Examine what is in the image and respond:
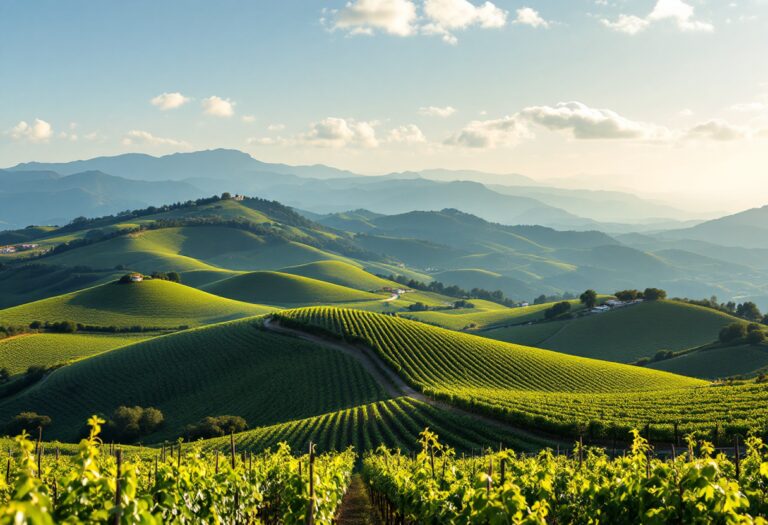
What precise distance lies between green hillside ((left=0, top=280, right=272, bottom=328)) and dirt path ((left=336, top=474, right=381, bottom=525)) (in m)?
110

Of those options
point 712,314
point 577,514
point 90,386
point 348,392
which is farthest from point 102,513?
point 712,314

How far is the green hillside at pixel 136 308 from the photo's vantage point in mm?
134750

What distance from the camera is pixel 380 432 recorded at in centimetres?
4772

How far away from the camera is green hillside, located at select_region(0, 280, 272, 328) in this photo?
442 feet

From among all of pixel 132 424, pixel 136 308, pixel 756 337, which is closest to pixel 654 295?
pixel 756 337

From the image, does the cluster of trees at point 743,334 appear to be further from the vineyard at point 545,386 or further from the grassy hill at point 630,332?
the vineyard at point 545,386

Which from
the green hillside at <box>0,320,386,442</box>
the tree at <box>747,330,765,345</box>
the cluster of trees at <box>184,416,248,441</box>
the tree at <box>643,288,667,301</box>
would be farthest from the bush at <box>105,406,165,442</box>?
the tree at <box>643,288,667,301</box>

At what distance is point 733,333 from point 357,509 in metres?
125

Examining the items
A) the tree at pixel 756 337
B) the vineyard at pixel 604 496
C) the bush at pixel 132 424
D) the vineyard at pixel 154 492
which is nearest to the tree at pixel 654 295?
the tree at pixel 756 337

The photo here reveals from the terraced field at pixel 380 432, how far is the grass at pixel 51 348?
67.5 metres

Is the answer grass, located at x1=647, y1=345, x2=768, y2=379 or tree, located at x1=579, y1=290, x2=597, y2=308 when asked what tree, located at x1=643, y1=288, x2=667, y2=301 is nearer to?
tree, located at x1=579, y1=290, x2=597, y2=308

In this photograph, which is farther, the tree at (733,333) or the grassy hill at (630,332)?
the grassy hill at (630,332)

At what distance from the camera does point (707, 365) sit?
108 metres

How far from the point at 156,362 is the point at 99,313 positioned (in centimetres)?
6688
